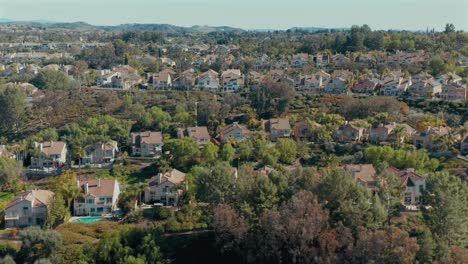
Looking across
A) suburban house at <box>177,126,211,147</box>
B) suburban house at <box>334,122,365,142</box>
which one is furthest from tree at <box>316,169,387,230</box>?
suburban house at <box>177,126,211,147</box>

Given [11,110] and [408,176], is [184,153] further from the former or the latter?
[11,110]

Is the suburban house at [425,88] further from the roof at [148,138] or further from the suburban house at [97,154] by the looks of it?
the suburban house at [97,154]

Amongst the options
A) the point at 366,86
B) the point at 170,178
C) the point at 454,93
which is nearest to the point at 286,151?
the point at 170,178

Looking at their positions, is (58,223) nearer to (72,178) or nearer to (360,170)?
(72,178)

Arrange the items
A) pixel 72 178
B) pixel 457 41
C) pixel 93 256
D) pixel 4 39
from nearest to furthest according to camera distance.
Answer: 1. pixel 93 256
2. pixel 72 178
3. pixel 457 41
4. pixel 4 39

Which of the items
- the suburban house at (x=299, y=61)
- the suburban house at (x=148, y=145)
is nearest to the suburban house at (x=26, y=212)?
the suburban house at (x=148, y=145)

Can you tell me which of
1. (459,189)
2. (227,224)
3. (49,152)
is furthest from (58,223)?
(459,189)
